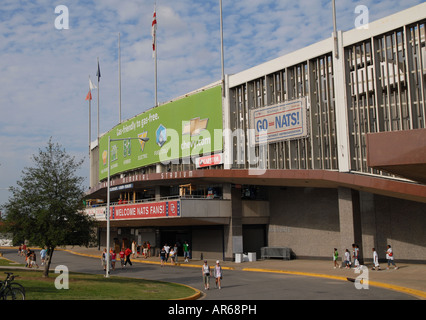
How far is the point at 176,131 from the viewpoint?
51.3 m

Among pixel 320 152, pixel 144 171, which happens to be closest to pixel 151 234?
pixel 144 171

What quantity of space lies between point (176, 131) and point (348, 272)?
26389 mm

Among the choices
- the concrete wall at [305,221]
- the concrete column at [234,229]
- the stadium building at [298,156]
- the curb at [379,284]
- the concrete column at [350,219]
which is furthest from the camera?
the concrete column at [234,229]

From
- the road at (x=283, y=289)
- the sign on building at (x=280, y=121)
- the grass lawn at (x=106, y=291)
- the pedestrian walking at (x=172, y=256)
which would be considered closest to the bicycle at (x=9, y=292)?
the grass lawn at (x=106, y=291)

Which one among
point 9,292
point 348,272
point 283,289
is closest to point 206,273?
point 283,289

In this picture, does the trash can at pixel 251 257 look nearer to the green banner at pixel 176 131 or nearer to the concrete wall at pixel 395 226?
the concrete wall at pixel 395 226

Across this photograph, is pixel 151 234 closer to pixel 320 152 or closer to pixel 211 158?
pixel 211 158

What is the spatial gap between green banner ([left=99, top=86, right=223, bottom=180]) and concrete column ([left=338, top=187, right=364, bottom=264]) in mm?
14365

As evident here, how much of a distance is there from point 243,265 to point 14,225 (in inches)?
741

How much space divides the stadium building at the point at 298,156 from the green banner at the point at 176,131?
0.17 metres

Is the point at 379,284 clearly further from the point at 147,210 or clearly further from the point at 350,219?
the point at 147,210

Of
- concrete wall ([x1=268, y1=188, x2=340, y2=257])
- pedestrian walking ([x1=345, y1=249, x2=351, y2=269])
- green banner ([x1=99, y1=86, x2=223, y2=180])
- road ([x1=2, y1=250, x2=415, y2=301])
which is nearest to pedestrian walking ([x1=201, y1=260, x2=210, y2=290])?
road ([x1=2, y1=250, x2=415, y2=301])

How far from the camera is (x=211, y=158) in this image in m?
46.6

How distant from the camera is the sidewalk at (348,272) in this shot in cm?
2382
